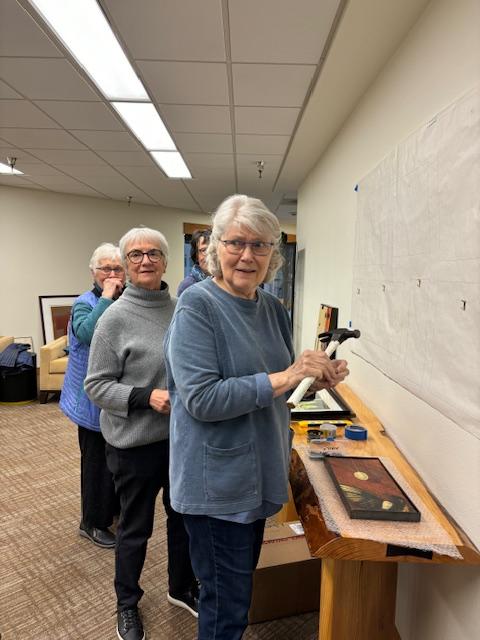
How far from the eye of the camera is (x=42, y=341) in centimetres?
566

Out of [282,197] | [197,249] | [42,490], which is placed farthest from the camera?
[282,197]

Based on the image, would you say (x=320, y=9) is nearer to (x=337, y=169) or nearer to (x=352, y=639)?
(x=337, y=169)

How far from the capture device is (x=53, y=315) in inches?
223

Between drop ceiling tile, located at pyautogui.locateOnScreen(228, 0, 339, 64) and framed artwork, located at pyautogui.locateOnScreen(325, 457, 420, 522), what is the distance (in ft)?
5.31

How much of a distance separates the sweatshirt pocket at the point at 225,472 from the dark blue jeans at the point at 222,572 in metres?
0.10

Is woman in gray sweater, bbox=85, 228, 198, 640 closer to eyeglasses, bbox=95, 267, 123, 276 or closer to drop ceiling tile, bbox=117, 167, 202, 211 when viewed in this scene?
eyeglasses, bbox=95, 267, 123, 276

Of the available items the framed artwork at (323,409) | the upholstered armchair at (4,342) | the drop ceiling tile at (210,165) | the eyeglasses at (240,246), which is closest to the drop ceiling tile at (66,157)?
the drop ceiling tile at (210,165)

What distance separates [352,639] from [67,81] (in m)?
2.72

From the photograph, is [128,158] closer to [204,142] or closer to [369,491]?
[204,142]

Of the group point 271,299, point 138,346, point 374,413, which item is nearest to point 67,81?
point 138,346

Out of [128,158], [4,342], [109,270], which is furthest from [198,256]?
[4,342]

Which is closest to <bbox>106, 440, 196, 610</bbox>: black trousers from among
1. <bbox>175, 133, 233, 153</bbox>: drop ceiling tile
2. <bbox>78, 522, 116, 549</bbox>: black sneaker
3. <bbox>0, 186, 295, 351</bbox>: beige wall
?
<bbox>78, 522, 116, 549</bbox>: black sneaker

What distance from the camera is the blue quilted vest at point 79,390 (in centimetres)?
192

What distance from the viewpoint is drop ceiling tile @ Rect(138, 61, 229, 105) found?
202cm
